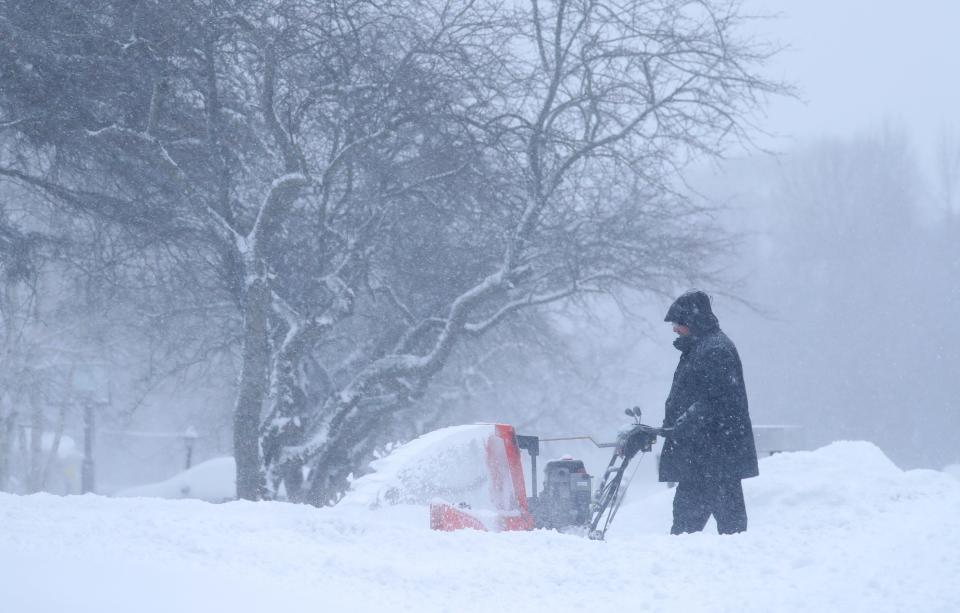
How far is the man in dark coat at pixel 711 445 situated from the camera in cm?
597

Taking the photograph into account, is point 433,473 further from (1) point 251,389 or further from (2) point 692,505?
(1) point 251,389

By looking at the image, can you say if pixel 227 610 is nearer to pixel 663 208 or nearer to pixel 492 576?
pixel 492 576

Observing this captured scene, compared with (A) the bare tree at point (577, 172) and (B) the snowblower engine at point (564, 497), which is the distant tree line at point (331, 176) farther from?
(B) the snowblower engine at point (564, 497)

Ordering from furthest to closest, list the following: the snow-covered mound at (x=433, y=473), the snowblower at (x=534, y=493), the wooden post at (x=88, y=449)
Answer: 1. the wooden post at (x=88, y=449)
2. the snowblower at (x=534, y=493)
3. the snow-covered mound at (x=433, y=473)

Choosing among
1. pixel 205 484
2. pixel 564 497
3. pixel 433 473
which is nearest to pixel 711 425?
pixel 564 497

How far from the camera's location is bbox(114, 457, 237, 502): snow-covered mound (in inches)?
947

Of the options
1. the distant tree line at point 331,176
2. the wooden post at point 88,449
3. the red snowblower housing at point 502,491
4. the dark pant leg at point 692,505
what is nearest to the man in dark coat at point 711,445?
the dark pant leg at point 692,505

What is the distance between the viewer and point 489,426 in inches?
243

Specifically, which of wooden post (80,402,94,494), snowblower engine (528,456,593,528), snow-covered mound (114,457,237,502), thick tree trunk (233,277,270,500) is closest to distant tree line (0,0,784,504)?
thick tree trunk (233,277,270,500)

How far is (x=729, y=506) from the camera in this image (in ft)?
19.6

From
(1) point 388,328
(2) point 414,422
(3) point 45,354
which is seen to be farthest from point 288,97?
(3) point 45,354

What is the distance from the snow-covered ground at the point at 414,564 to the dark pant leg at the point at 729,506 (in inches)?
17.4

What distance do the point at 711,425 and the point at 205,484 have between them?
20302 millimetres

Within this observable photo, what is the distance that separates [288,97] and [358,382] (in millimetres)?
3881
